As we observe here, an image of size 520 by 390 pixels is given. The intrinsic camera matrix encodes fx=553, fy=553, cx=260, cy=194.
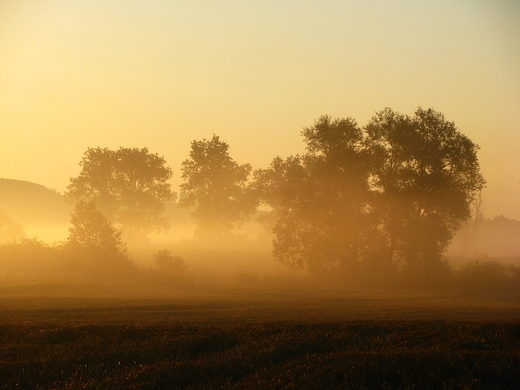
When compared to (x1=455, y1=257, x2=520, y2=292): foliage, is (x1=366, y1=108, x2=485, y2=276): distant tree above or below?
above

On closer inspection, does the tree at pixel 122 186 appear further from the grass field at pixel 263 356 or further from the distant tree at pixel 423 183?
the grass field at pixel 263 356

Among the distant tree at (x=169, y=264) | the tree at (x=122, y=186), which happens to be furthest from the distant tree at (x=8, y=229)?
the distant tree at (x=169, y=264)

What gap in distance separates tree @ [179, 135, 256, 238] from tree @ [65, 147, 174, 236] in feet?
20.3

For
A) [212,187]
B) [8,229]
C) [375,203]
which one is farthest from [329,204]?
[8,229]

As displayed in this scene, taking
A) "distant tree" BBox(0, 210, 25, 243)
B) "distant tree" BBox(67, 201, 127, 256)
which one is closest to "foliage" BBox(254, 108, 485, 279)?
"distant tree" BBox(67, 201, 127, 256)

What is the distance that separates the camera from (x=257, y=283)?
51.7 metres

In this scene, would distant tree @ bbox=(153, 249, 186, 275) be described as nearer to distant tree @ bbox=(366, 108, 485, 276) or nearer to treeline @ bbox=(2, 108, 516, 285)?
treeline @ bbox=(2, 108, 516, 285)

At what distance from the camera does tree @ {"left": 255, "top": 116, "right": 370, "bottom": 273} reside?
56.0m

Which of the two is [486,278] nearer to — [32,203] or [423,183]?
[423,183]

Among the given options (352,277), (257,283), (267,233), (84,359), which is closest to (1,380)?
(84,359)

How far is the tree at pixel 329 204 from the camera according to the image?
184 feet

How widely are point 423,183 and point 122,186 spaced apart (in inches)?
2117

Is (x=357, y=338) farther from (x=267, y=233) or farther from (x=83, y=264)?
(x=267, y=233)

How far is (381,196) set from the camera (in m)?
56.2
